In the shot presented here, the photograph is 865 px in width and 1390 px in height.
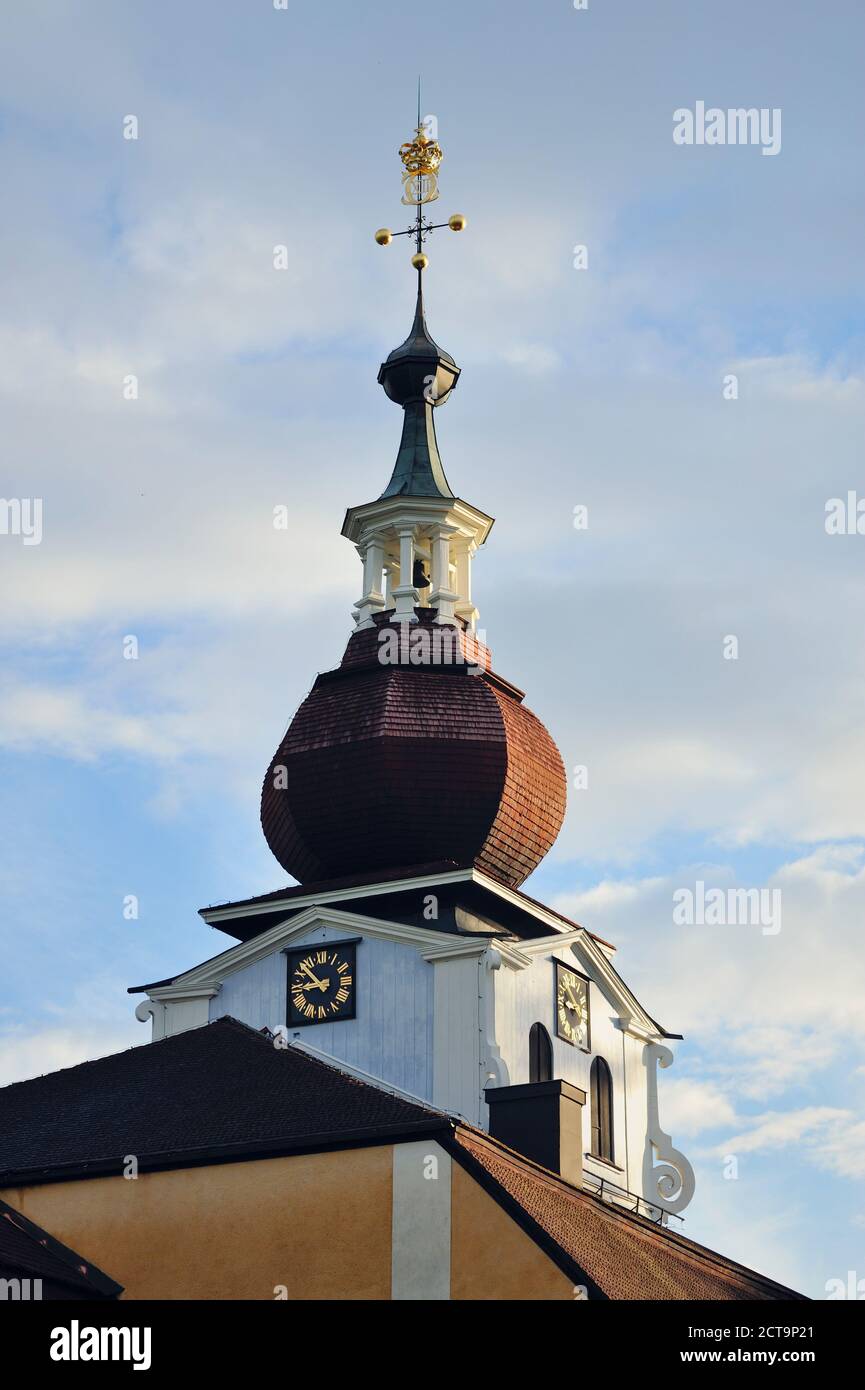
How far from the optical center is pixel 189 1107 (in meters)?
29.3

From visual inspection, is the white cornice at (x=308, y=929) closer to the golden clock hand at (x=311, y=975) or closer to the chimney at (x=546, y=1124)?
the golden clock hand at (x=311, y=975)

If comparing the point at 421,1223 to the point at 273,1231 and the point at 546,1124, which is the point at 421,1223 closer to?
the point at 273,1231

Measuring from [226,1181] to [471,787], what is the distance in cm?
1081

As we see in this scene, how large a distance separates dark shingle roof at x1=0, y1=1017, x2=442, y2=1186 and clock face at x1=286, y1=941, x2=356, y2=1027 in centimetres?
310

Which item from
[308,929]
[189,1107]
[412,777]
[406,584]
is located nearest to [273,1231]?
[189,1107]

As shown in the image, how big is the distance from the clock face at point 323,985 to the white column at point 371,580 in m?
7.04

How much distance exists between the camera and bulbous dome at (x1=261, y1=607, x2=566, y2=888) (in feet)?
121

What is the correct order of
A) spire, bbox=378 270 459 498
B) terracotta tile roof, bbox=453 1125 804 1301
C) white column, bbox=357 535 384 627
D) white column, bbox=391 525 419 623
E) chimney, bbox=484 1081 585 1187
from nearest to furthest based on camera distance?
terracotta tile roof, bbox=453 1125 804 1301
chimney, bbox=484 1081 585 1187
white column, bbox=391 525 419 623
white column, bbox=357 535 384 627
spire, bbox=378 270 459 498

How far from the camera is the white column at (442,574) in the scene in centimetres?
4084

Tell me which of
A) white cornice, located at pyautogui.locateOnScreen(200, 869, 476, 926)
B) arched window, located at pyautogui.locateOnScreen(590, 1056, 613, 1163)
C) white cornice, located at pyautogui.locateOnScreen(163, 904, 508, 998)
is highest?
white cornice, located at pyautogui.locateOnScreen(200, 869, 476, 926)

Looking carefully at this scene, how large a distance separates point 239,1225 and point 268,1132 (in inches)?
43.4

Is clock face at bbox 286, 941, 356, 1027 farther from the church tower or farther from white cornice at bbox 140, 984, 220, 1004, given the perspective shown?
white cornice at bbox 140, 984, 220, 1004

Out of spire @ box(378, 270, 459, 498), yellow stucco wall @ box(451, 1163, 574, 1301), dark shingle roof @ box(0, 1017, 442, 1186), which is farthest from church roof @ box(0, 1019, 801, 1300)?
spire @ box(378, 270, 459, 498)
